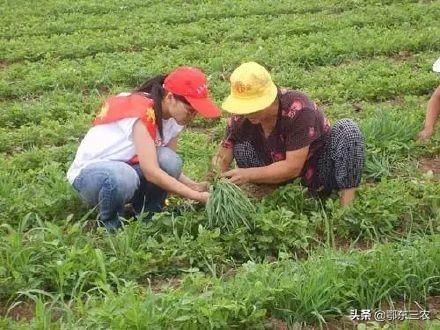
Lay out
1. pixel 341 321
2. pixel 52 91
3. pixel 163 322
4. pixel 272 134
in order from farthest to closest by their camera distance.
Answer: pixel 52 91, pixel 272 134, pixel 341 321, pixel 163 322

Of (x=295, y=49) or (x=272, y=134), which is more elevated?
(x=272, y=134)

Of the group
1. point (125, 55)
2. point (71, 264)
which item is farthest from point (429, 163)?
point (125, 55)

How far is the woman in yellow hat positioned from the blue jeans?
13.9 inches

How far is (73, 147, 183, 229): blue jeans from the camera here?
4.01 metres

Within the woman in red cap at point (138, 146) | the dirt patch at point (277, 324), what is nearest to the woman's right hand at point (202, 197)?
the woman in red cap at point (138, 146)

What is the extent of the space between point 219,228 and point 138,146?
63 centimetres

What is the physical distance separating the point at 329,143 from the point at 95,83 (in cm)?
385

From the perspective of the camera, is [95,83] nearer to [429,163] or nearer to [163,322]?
[429,163]

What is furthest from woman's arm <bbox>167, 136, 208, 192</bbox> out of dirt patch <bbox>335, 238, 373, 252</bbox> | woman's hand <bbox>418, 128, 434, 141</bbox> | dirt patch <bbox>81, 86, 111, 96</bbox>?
dirt patch <bbox>81, 86, 111, 96</bbox>

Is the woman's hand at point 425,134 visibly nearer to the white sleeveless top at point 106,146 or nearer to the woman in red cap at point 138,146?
the woman in red cap at point 138,146

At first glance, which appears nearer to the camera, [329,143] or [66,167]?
[329,143]

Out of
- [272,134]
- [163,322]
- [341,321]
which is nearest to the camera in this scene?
[163,322]

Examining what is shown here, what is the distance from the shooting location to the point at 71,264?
3.51 metres

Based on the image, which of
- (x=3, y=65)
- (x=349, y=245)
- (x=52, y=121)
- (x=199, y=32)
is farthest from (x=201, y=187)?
(x=199, y=32)
